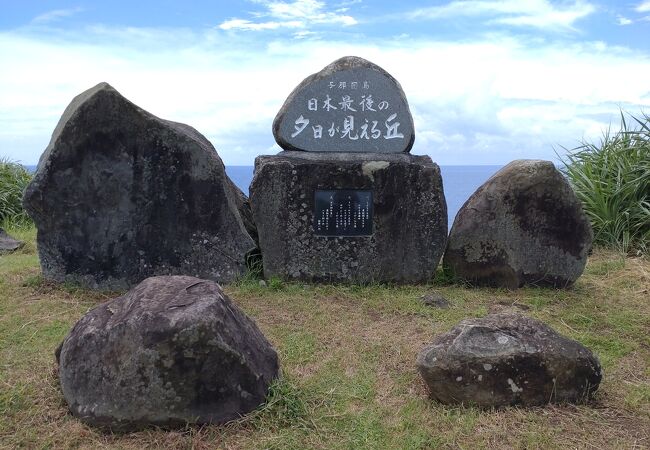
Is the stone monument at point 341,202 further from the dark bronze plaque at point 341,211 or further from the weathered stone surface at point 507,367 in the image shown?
the weathered stone surface at point 507,367

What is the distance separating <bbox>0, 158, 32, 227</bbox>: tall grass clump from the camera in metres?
10.9

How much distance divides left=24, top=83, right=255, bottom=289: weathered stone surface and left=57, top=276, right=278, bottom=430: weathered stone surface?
2568 mm

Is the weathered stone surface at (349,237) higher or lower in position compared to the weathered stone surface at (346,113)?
lower

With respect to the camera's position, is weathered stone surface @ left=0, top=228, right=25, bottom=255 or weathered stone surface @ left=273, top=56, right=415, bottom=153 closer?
weathered stone surface @ left=273, top=56, right=415, bottom=153

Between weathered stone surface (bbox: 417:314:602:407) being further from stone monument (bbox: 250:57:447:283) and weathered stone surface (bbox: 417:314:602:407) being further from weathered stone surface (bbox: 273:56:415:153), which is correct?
weathered stone surface (bbox: 273:56:415:153)

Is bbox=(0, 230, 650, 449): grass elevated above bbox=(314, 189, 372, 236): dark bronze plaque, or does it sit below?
below

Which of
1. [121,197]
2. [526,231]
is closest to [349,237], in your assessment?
[526,231]

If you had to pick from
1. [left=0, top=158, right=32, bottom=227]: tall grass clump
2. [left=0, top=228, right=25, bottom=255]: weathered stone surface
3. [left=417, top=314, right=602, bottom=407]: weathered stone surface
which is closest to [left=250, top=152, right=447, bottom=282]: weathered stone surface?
[left=417, top=314, right=602, bottom=407]: weathered stone surface

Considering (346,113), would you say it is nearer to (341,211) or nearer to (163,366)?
(341,211)

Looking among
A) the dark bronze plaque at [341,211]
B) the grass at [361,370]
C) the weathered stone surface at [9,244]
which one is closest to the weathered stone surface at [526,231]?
the grass at [361,370]

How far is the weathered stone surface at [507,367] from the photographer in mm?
3619

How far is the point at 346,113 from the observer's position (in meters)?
6.51

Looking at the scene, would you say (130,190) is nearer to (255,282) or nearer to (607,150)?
(255,282)

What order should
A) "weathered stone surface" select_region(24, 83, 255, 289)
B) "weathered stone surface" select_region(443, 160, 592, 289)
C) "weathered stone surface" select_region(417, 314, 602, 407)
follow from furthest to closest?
"weathered stone surface" select_region(443, 160, 592, 289) < "weathered stone surface" select_region(24, 83, 255, 289) < "weathered stone surface" select_region(417, 314, 602, 407)
